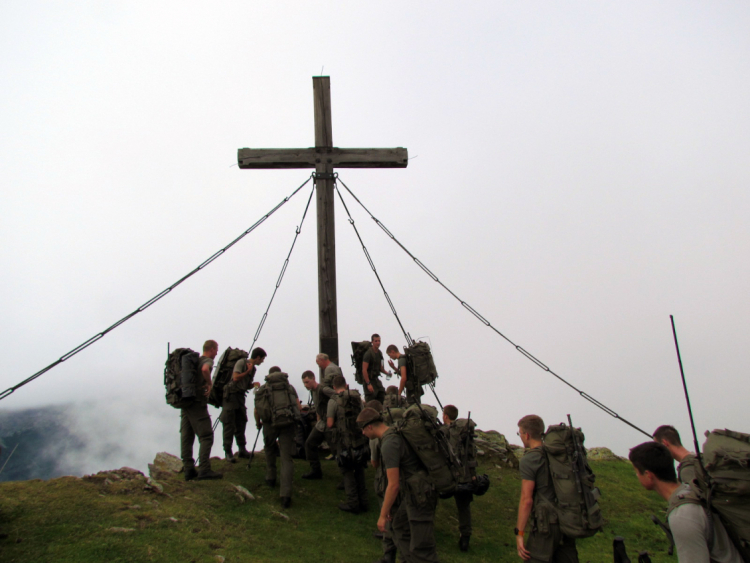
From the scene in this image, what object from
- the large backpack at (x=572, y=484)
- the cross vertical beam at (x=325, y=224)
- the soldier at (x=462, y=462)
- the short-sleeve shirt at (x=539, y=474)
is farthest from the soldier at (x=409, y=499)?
the cross vertical beam at (x=325, y=224)

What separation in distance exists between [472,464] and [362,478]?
6.69 ft

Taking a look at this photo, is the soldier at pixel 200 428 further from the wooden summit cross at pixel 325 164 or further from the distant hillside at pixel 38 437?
the distant hillside at pixel 38 437

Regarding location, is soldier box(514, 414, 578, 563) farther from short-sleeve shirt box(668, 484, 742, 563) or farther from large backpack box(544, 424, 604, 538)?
short-sleeve shirt box(668, 484, 742, 563)

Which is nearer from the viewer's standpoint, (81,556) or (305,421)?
(81,556)

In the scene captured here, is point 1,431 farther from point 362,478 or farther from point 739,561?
point 739,561

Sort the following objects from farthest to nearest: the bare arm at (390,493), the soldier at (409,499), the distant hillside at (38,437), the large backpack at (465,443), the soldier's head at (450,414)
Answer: the distant hillside at (38,437), the soldier's head at (450,414), the large backpack at (465,443), the soldier at (409,499), the bare arm at (390,493)

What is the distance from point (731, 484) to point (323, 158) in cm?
886

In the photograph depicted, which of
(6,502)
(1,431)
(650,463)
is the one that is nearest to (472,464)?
(650,463)

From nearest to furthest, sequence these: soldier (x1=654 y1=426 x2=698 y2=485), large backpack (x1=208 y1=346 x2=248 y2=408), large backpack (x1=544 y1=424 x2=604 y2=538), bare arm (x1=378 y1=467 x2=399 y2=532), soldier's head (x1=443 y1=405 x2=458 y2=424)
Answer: soldier (x1=654 y1=426 x2=698 y2=485) < large backpack (x1=544 y1=424 x2=604 y2=538) < bare arm (x1=378 y1=467 x2=399 y2=532) < soldier's head (x1=443 y1=405 x2=458 y2=424) < large backpack (x1=208 y1=346 x2=248 y2=408)

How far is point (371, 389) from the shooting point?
10.7m

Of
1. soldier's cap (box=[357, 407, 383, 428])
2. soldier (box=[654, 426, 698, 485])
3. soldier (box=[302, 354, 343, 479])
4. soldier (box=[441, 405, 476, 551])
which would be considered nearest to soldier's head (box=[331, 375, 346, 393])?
soldier (box=[302, 354, 343, 479])

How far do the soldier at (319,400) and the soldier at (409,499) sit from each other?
353cm

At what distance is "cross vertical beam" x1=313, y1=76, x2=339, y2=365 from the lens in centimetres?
989

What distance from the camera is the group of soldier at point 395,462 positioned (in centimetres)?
357
